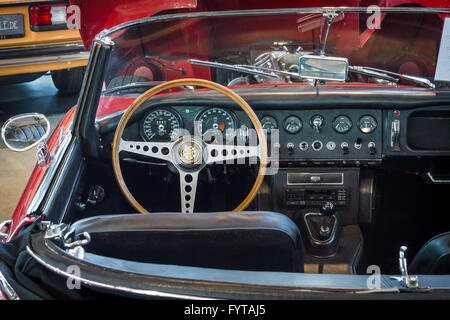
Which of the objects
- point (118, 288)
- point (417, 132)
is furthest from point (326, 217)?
point (118, 288)

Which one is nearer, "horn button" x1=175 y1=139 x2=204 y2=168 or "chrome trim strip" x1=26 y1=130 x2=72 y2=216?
"chrome trim strip" x1=26 y1=130 x2=72 y2=216

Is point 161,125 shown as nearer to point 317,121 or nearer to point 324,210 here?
point 317,121

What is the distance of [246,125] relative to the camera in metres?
2.55

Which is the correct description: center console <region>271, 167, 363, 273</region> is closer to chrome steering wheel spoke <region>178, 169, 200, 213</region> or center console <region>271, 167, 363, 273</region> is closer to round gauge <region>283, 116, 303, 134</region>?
round gauge <region>283, 116, 303, 134</region>

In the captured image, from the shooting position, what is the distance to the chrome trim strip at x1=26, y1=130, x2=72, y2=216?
1724 mm

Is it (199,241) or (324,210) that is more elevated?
(199,241)

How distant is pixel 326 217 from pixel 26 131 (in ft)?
4.91

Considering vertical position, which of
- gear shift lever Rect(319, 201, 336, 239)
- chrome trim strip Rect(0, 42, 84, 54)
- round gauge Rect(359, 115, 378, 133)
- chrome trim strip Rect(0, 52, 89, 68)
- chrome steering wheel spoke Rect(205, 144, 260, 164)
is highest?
chrome trim strip Rect(0, 42, 84, 54)

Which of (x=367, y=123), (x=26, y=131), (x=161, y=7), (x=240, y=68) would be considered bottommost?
(x=367, y=123)

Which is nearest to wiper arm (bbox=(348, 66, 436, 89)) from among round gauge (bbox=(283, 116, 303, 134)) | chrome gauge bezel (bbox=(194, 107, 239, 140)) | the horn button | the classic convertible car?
the classic convertible car

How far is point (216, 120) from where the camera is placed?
2529 millimetres

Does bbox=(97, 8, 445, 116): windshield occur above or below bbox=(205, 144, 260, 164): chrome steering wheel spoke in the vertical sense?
above

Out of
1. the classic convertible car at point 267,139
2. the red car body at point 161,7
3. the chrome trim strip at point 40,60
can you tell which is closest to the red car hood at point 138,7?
the red car body at point 161,7

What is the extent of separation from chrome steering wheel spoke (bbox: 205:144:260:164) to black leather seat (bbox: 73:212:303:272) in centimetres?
89
